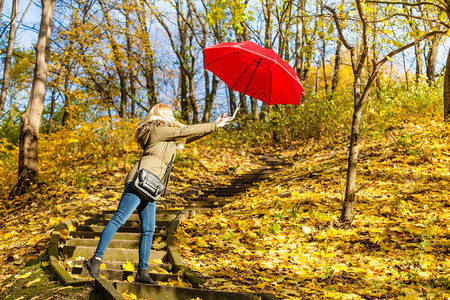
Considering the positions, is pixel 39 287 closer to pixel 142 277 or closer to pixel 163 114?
pixel 142 277

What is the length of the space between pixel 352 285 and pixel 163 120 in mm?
2568

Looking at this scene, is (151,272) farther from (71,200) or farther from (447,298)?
(71,200)

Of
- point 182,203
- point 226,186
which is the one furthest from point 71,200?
point 226,186

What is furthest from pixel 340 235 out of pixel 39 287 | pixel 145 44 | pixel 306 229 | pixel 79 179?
pixel 145 44

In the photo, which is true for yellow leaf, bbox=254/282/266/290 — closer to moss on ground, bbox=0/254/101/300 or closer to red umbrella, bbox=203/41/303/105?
moss on ground, bbox=0/254/101/300

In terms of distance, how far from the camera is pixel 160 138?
3.37 m

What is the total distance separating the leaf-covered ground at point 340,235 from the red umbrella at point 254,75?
6.48ft

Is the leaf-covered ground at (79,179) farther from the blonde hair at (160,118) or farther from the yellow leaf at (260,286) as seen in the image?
the yellow leaf at (260,286)

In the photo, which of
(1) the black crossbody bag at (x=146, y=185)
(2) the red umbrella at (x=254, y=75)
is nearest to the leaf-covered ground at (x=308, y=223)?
(1) the black crossbody bag at (x=146, y=185)

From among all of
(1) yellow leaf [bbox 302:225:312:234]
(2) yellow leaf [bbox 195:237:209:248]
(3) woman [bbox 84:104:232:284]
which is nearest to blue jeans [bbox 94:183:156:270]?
(3) woman [bbox 84:104:232:284]

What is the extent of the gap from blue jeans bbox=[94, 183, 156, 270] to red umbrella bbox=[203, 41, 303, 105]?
2.04 m

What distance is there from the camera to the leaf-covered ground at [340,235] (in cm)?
362

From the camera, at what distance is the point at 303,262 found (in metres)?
4.32

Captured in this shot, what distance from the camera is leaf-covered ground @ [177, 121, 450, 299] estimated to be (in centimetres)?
362
